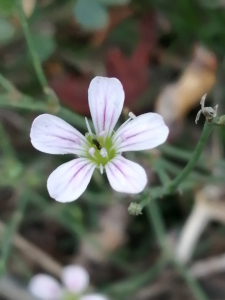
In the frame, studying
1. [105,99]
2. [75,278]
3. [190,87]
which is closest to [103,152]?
[105,99]

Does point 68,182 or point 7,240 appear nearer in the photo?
point 68,182

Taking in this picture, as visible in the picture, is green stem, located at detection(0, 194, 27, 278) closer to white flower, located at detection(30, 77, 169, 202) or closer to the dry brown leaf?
white flower, located at detection(30, 77, 169, 202)

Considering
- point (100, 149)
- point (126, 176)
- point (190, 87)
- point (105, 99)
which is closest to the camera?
point (126, 176)

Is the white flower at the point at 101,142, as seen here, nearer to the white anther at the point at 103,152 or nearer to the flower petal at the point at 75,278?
the white anther at the point at 103,152

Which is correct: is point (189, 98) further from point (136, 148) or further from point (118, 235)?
point (136, 148)

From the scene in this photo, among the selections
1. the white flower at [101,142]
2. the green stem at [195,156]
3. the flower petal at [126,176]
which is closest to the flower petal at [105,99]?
the white flower at [101,142]

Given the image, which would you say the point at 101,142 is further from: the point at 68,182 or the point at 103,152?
the point at 68,182

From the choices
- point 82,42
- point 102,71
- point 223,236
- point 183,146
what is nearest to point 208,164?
point 183,146
